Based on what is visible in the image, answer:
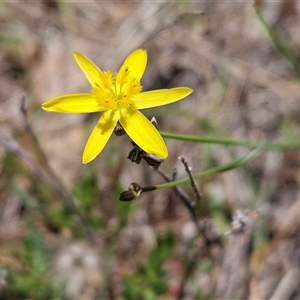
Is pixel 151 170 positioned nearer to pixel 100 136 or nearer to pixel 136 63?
pixel 136 63

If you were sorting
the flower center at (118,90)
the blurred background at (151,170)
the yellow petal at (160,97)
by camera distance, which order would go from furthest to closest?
the blurred background at (151,170) < the flower center at (118,90) < the yellow petal at (160,97)

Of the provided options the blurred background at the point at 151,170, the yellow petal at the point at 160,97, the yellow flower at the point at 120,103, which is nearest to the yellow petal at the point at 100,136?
the yellow flower at the point at 120,103

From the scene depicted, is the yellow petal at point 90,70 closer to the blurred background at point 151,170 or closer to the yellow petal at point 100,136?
the yellow petal at point 100,136

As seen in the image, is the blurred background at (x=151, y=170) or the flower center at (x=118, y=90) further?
the blurred background at (x=151, y=170)

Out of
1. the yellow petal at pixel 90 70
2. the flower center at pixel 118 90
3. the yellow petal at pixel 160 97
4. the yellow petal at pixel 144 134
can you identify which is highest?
the yellow petal at pixel 90 70

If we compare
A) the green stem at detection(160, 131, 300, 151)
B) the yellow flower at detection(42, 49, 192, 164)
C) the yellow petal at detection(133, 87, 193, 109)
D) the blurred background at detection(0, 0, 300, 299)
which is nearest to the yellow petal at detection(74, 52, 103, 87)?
the yellow flower at detection(42, 49, 192, 164)

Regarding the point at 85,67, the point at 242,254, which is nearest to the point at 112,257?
the point at 242,254

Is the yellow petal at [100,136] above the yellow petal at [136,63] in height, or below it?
below

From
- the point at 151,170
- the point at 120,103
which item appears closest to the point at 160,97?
the point at 120,103
